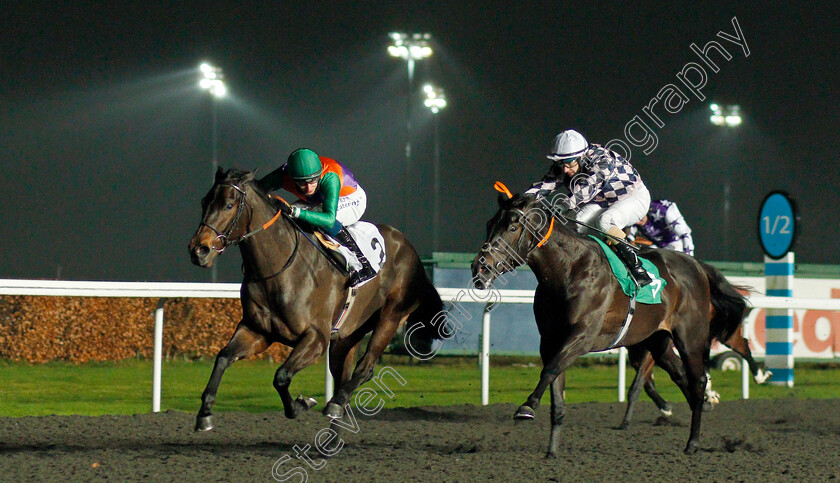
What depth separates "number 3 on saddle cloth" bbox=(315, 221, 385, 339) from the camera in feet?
14.5

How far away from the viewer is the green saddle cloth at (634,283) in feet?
14.9

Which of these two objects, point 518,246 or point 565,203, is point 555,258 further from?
point 565,203

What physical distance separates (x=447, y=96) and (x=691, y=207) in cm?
581

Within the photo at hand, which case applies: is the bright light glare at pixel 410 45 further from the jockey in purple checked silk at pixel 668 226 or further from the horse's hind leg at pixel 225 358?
the horse's hind leg at pixel 225 358

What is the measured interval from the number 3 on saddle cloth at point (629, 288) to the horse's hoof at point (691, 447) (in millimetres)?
693

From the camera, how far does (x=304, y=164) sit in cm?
432

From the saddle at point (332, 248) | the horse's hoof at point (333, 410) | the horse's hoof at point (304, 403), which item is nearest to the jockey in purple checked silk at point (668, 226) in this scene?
the saddle at point (332, 248)

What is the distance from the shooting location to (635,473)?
3.94 metres

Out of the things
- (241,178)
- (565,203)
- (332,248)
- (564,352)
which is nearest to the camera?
Answer: (241,178)

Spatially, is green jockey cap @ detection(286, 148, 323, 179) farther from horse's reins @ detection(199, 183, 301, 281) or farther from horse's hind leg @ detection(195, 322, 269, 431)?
horse's hind leg @ detection(195, 322, 269, 431)

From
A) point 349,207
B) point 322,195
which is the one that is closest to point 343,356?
point 349,207

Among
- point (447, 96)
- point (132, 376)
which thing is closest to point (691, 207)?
point (447, 96)

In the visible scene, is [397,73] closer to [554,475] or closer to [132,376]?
[132,376]

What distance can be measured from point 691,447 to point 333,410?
6.74 feet
